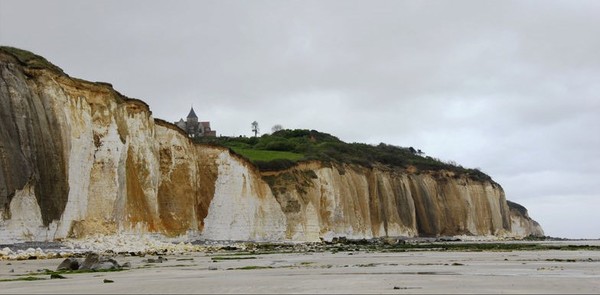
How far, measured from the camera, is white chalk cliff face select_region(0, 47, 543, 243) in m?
27.8

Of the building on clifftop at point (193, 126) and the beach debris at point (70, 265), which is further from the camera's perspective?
the building on clifftop at point (193, 126)

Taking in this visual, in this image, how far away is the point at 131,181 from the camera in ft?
119

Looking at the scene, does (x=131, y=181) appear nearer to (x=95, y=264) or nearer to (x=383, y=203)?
(x=95, y=264)

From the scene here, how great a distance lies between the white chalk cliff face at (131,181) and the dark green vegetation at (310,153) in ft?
4.65

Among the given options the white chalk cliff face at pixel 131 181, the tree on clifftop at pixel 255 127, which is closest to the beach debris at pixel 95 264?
the white chalk cliff face at pixel 131 181

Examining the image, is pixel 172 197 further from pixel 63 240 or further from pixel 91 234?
pixel 63 240

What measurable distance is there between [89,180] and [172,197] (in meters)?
9.52

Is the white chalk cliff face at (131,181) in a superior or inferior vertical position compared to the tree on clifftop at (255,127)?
inferior

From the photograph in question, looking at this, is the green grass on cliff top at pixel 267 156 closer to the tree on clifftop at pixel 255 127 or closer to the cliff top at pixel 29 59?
the cliff top at pixel 29 59

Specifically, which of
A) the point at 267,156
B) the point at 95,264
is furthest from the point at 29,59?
the point at 267,156

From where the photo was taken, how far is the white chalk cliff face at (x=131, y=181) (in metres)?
27.8

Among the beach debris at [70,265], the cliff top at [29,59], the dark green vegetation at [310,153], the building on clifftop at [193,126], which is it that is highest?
the building on clifftop at [193,126]

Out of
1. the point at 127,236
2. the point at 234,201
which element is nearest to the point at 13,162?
the point at 127,236

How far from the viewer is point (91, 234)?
3081 cm
